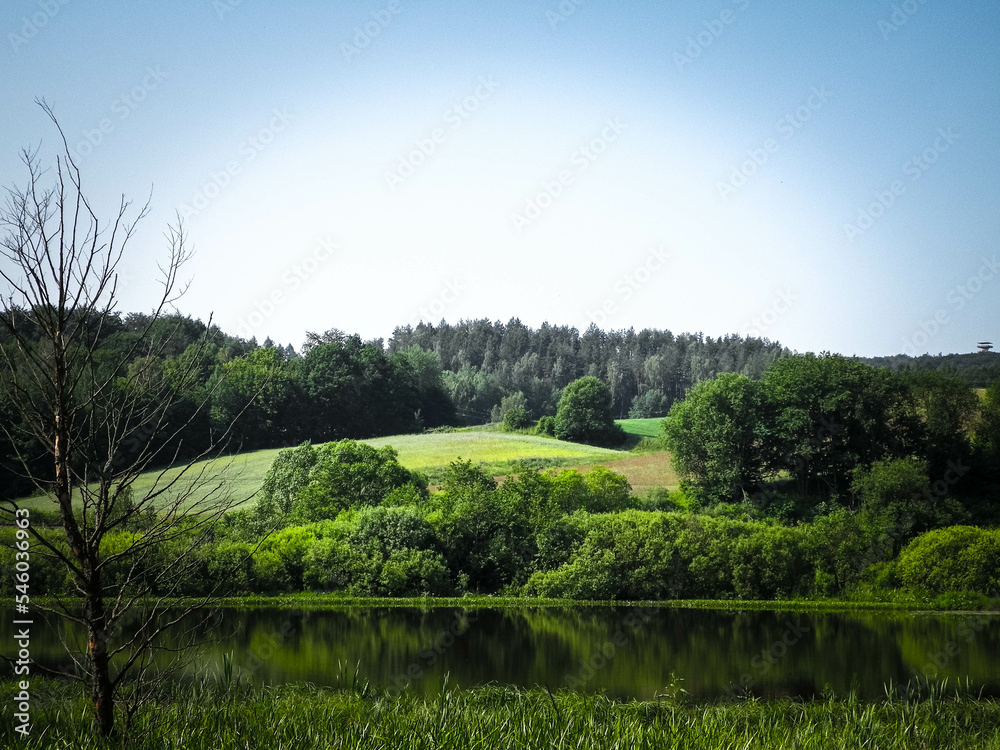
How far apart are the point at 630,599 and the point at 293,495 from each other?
2087 cm

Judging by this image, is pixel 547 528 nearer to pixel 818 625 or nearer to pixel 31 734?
pixel 818 625

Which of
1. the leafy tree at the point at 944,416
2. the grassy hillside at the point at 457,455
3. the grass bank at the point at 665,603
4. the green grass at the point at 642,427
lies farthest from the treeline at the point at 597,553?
the green grass at the point at 642,427

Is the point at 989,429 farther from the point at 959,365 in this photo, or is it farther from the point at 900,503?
the point at 959,365

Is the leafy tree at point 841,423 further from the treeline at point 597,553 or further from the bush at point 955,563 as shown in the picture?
the bush at point 955,563

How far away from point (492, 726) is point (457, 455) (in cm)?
5156

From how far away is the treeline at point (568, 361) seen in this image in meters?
107

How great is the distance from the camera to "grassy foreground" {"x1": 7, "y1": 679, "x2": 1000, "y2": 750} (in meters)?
9.63

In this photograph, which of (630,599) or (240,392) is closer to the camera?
(630,599)

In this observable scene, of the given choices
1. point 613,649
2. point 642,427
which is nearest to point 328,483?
point 613,649

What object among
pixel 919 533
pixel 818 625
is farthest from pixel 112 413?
pixel 919 533

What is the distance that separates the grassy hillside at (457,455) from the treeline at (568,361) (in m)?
25.7

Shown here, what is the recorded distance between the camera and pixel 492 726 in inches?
462

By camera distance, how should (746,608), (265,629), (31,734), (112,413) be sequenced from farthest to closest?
(746,608)
(265,629)
(31,734)
(112,413)

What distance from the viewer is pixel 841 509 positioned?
4394 cm
